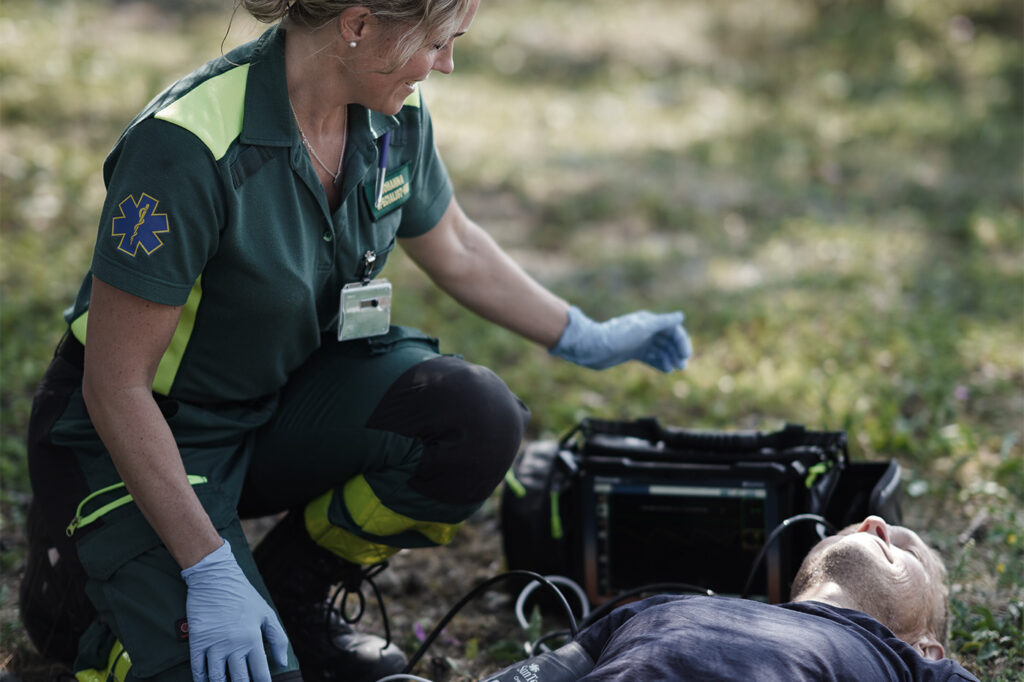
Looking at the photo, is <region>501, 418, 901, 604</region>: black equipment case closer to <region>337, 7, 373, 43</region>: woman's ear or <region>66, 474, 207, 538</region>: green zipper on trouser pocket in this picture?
A: <region>66, 474, 207, 538</region>: green zipper on trouser pocket

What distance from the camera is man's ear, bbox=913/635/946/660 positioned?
195cm

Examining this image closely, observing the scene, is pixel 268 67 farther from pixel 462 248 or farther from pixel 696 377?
pixel 696 377

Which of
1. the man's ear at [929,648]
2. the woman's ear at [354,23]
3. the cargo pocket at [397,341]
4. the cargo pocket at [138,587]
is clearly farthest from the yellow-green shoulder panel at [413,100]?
the man's ear at [929,648]

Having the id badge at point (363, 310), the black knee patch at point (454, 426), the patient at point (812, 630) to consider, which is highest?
the id badge at point (363, 310)

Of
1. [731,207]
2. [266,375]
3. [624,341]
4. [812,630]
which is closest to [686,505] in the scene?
[624,341]

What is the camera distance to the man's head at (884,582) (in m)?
1.93

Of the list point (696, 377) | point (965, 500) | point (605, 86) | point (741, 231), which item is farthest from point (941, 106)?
point (965, 500)

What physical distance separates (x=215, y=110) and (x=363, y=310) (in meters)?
0.53

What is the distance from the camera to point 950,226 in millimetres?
5496

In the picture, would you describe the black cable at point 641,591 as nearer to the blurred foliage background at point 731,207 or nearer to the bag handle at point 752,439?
the bag handle at point 752,439

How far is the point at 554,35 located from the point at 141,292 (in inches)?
319

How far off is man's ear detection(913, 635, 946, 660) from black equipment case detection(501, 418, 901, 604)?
39 cm

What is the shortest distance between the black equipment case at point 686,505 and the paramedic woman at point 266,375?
38 centimetres

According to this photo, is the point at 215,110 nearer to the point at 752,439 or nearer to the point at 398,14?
the point at 398,14
